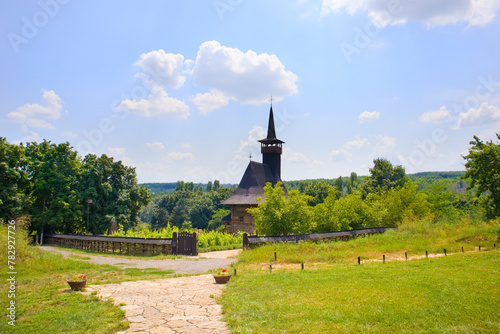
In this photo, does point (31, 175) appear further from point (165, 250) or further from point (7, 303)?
point (7, 303)

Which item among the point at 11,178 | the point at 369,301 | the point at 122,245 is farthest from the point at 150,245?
Result: the point at 369,301

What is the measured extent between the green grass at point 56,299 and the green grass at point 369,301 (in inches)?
97.5

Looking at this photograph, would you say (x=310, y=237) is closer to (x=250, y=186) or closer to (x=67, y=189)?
(x=250, y=186)

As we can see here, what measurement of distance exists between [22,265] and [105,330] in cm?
857

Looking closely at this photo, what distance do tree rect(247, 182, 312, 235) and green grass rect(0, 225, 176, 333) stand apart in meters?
8.26

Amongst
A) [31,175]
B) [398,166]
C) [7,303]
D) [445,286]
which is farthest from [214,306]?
[398,166]

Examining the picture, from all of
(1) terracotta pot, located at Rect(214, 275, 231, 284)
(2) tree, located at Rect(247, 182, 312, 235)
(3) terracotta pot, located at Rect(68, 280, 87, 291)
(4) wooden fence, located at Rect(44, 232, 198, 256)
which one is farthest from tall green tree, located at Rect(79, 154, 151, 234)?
(1) terracotta pot, located at Rect(214, 275, 231, 284)

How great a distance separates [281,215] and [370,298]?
1208cm

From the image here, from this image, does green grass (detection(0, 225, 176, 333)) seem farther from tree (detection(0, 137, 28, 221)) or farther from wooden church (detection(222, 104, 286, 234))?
wooden church (detection(222, 104, 286, 234))

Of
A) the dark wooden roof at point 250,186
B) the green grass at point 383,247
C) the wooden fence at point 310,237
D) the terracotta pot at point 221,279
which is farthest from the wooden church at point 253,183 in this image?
the terracotta pot at point 221,279

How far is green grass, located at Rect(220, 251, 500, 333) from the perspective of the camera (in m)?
5.54

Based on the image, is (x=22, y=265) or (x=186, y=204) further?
(x=186, y=204)

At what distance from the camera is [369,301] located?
22.5 feet

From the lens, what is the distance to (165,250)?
61.9 ft
